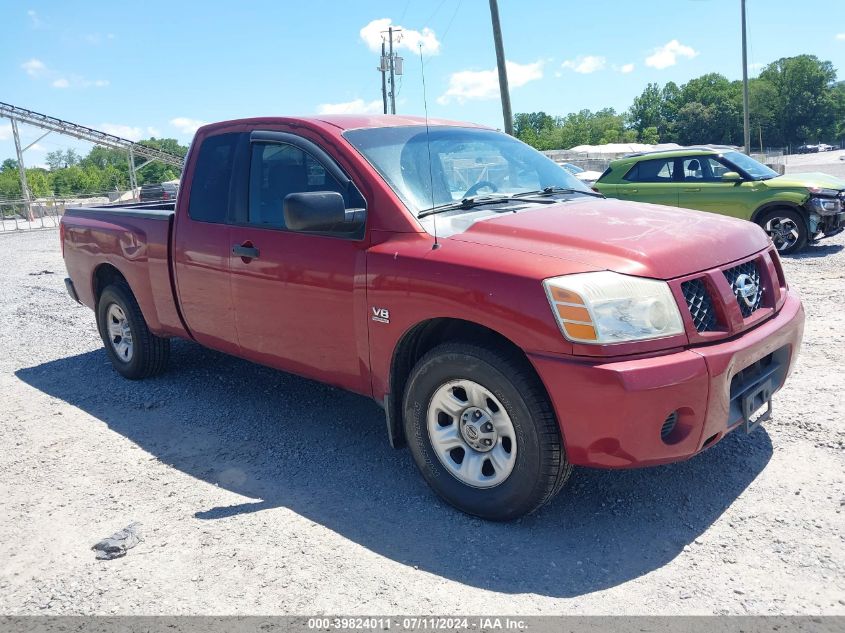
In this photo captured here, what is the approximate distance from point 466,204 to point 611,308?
123 cm

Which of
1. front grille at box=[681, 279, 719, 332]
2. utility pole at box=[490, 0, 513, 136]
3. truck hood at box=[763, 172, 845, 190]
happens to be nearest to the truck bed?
front grille at box=[681, 279, 719, 332]

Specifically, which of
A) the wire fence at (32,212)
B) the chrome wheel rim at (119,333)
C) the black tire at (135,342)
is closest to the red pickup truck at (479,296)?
the black tire at (135,342)

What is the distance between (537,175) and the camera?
445cm

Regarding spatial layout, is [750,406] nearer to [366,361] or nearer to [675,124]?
[366,361]

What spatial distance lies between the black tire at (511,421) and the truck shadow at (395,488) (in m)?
0.13

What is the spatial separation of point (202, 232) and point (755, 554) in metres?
3.67

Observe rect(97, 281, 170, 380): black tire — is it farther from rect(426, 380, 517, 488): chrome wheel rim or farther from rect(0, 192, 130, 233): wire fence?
rect(0, 192, 130, 233): wire fence

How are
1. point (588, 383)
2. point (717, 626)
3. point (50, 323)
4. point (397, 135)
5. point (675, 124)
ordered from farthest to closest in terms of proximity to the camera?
point (675, 124) → point (50, 323) → point (397, 135) → point (588, 383) → point (717, 626)

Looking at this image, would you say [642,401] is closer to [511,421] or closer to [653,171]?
[511,421]

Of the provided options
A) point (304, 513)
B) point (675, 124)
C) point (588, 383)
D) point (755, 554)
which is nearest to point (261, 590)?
point (304, 513)

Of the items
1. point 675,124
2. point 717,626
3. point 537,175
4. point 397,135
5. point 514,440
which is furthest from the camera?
point 675,124

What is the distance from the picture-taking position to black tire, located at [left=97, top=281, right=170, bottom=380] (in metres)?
5.59

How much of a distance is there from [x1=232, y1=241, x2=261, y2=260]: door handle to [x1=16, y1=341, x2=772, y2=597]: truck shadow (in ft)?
3.94

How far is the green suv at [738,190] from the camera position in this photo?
408 inches
